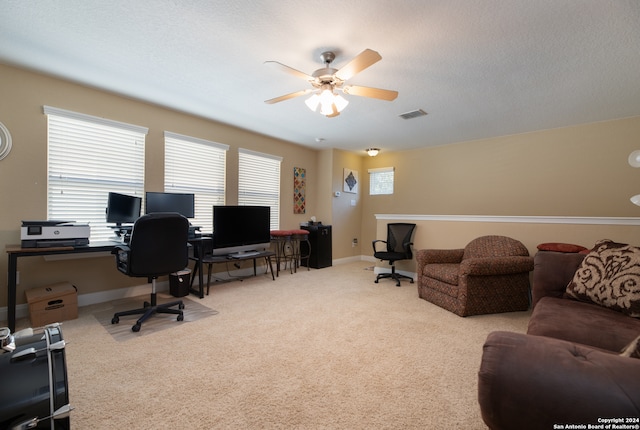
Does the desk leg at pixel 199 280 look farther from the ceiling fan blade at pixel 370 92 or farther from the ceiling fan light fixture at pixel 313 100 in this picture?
the ceiling fan blade at pixel 370 92

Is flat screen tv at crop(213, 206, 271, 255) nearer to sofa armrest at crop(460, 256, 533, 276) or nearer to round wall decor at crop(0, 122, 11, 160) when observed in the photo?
round wall decor at crop(0, 122, 11, 160)

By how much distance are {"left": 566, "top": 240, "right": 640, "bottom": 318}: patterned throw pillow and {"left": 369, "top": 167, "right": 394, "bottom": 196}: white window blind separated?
442 centimetres

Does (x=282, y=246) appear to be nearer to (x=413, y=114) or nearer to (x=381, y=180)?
(x=381, y=180)

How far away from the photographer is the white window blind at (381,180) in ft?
21.0

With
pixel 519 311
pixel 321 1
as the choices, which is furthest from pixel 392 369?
pixel 321 1

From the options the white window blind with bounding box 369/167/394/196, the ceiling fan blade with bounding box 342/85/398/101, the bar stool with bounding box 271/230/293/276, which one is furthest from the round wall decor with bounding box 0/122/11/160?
the white window blind with bounding box 369/167/394/196

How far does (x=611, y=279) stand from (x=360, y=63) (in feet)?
7.59

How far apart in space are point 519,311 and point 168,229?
4.04m

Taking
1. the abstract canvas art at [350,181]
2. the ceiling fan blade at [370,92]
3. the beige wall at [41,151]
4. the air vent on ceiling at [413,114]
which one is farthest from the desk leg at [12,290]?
the abstract canvas art at [350,181]

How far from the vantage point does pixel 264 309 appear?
3207 millimetres

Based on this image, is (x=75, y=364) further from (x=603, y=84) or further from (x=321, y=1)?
(x=603, y=84)

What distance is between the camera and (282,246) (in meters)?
5.41

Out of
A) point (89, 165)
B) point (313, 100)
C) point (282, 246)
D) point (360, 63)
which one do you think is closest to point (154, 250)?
point (89, 165)

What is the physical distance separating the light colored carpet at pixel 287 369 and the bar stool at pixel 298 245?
1952mm
